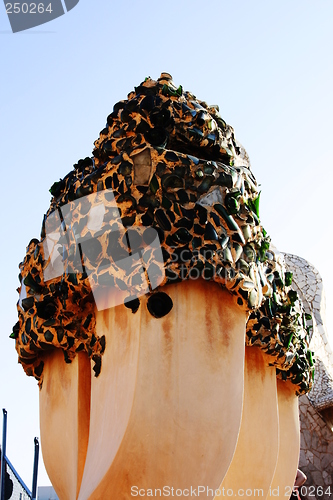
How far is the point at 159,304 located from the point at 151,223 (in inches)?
19.9

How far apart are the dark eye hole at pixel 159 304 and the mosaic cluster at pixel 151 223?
0.08 meters

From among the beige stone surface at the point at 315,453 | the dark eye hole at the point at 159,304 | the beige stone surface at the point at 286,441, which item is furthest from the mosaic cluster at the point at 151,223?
the beige stone surface at the point at 315,453

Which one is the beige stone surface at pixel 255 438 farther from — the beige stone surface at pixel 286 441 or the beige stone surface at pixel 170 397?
the beige stone surface at pixel 170 397

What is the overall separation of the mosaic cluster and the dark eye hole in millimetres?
75

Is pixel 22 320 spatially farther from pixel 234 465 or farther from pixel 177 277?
pixel 234 465

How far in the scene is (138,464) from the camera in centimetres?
393

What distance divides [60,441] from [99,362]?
75 cm

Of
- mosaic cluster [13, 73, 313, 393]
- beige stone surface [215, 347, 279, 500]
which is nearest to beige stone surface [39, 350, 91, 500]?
mosaic cluster [13, 73, 313, 393]

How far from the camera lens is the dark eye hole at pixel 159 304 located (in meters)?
4.16

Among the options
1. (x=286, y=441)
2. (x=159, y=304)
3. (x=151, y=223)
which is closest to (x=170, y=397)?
(x=159, y=304)

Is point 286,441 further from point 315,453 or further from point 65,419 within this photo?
point 315,453

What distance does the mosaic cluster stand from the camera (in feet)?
13.9

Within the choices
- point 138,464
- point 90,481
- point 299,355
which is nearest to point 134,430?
point 138,464

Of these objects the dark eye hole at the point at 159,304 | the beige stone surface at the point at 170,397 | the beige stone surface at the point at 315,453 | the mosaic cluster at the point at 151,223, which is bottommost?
the beige stone surface at the point at 315,453
